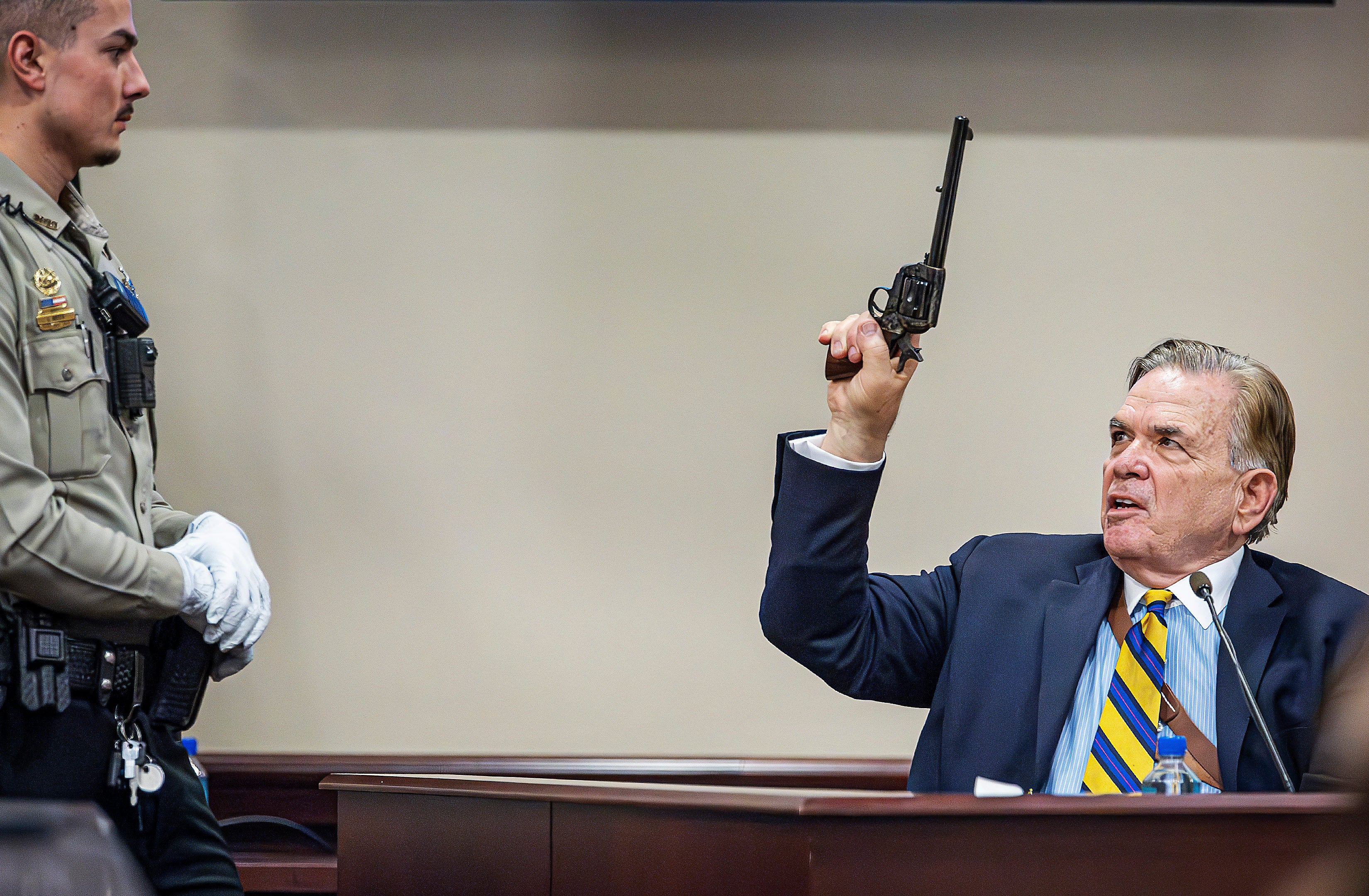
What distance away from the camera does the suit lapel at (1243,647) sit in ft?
5.08

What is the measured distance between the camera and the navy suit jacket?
5.24 ft

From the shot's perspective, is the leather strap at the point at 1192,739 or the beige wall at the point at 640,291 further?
the beige wall at the point at 640,291

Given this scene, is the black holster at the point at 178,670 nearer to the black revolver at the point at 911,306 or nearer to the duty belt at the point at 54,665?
the duty belt at the point at 54,665

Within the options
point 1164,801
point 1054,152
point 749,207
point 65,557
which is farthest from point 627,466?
point 1164,801

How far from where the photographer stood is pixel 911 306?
1520 millimetres

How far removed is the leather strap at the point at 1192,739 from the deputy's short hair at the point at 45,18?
1.65 metres

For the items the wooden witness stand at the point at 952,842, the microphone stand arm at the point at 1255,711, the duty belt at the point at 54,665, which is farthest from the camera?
the duty belt at the point at 54,665

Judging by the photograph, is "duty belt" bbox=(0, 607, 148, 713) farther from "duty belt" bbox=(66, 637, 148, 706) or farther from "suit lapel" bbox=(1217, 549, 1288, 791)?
"suit lapel" bbox=(1217, 549, 1288, 791)

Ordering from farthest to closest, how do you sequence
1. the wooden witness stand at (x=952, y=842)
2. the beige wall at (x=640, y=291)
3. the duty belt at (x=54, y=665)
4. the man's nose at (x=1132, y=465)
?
the beige wall at (x=640, y=291) < the man's nose at (x=1132, y=465) < the duty belt at (x=54, y=665) < the wooden witness stand at (x=952, y=842)

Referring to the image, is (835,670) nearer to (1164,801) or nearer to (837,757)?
(1164,801)

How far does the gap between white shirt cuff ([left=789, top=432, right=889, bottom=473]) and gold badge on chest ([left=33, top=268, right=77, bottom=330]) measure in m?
0.94

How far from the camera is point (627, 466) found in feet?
8.76

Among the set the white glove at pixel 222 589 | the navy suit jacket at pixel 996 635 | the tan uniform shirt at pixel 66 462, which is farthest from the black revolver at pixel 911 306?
the tan uniform shirt at pixel 66 462

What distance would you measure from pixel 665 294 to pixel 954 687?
1243 mm
